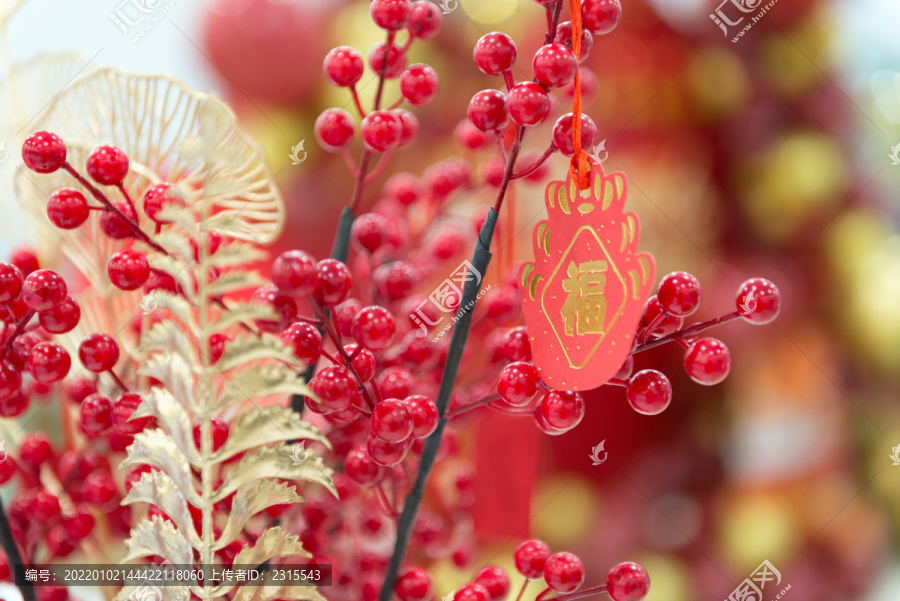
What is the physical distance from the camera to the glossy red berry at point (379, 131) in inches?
11.0

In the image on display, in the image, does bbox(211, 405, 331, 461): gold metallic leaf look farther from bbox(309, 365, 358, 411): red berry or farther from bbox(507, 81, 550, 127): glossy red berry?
bbox(507, 81, 550, 127): glossy red berry

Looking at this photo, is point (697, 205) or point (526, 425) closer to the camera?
point (526, 425)

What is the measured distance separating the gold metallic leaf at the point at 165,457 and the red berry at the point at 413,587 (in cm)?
11

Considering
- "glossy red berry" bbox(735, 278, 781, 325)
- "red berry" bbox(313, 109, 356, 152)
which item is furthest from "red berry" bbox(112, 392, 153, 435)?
"glossy red berry" bbox(735, 278, 781, 325)

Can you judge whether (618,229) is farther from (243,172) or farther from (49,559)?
(49,559)

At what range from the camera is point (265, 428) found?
0.77 ft

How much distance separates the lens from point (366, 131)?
0.28m

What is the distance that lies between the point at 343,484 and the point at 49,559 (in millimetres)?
151

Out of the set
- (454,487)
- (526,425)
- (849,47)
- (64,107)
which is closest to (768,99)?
(849,47)

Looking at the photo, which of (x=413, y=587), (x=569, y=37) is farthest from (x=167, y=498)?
(x=569, y=37)

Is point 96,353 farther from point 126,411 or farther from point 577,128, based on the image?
point 577,128

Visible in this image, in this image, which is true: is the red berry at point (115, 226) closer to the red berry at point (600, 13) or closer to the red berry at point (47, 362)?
the red berry at point (47, 362)

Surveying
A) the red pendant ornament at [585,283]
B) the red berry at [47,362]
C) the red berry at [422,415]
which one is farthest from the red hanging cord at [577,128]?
the red berry at [47,362]

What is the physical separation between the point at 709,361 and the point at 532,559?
0.12 m
